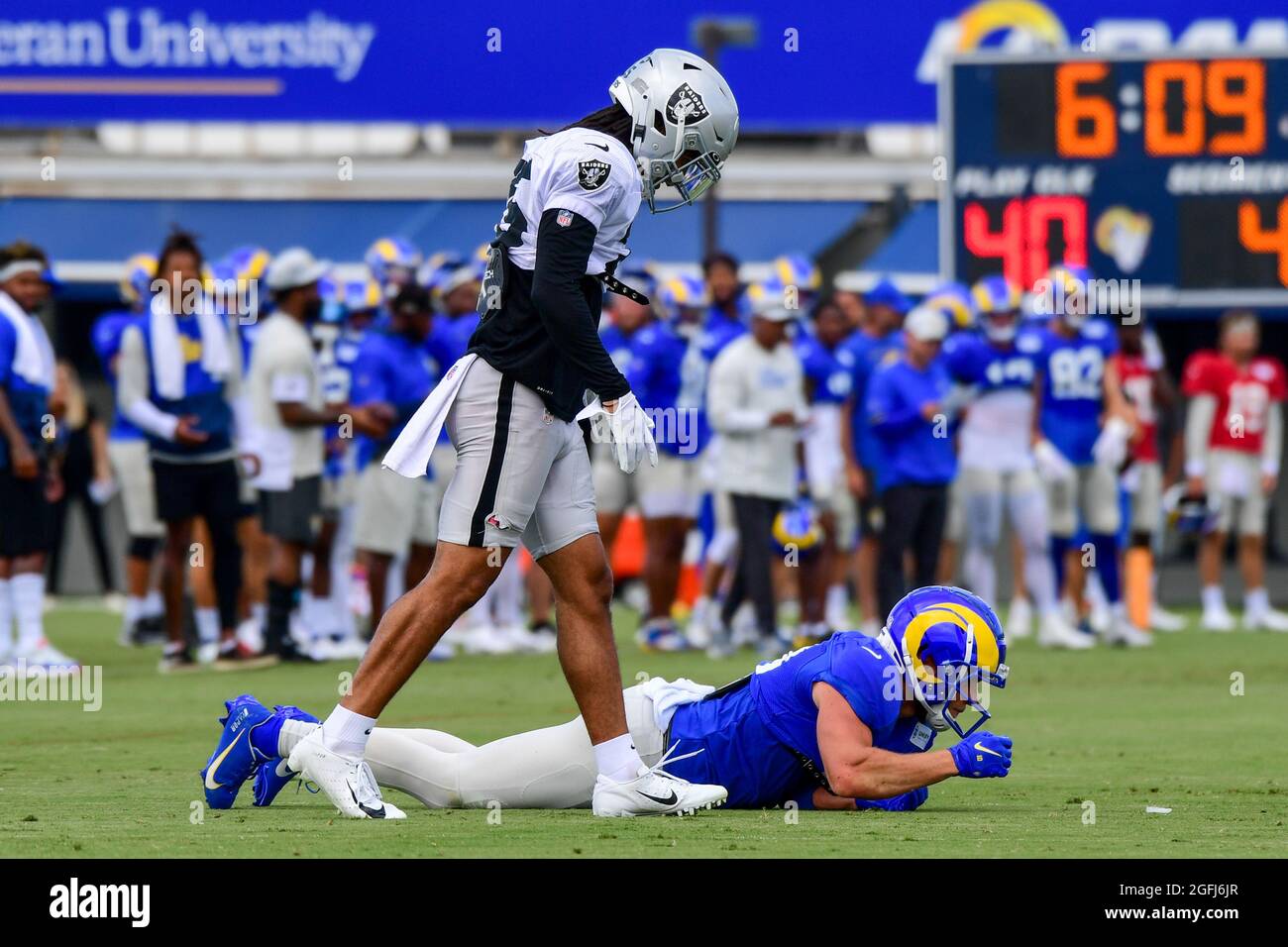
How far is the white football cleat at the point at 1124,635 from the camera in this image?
51.9 ft

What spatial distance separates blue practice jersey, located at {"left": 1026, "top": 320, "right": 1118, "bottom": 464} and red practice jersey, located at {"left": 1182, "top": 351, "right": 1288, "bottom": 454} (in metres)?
2.18

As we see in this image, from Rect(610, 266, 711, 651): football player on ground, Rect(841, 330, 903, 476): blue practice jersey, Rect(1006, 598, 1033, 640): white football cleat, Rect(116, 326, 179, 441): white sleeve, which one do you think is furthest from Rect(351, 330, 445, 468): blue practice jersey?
Rect(1006, 598, 1033, 640): white football cleat

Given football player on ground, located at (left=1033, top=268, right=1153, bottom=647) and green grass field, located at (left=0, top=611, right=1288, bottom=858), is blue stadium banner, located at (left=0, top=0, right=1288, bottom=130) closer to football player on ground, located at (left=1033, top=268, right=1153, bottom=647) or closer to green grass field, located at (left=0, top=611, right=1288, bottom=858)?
football player on ground, located at (left=1033, top=268, right=1153, bottom=647)

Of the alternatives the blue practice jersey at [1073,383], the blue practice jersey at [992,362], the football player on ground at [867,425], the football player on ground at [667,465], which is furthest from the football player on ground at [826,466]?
the blue practice jersey at [1073,383]

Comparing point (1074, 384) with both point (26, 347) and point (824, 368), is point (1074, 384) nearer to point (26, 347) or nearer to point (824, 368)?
point (824, 368)

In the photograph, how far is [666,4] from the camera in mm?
23609

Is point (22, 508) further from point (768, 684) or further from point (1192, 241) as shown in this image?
point (1192, 241)

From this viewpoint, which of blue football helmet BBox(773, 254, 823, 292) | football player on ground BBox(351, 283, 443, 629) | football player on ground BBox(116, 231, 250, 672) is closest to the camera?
football player on ground BBox(116, 231, 250, 672)

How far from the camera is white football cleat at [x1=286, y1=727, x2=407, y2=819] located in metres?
6.63

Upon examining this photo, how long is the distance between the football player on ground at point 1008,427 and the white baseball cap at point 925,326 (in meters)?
0.70

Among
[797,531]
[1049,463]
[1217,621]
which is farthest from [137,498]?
[1217,621]

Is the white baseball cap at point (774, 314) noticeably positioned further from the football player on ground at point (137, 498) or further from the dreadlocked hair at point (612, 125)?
the dreadlocked hair at point (612, 125)

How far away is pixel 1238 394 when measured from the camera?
1772 centimetres

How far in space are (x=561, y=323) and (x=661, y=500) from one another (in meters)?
8.72
